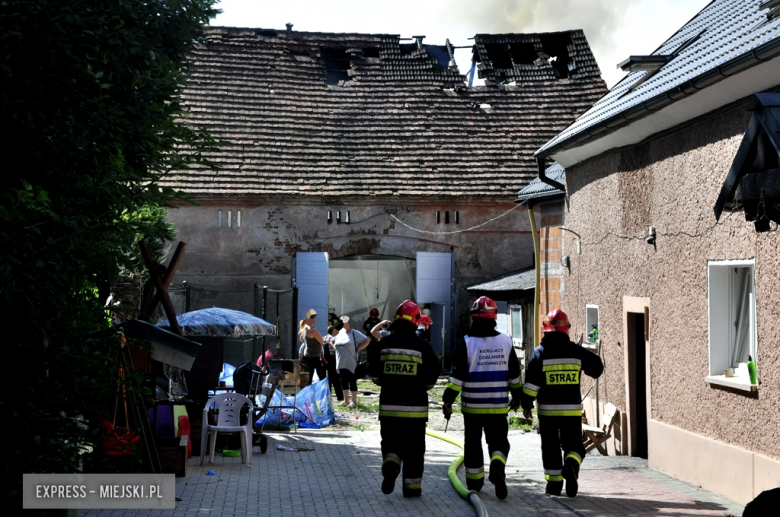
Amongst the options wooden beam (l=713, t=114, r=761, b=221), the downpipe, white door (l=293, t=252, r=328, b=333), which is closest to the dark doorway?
the downpipe

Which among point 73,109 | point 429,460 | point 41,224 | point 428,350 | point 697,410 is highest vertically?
point 73,109

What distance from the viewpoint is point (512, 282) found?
22859mm

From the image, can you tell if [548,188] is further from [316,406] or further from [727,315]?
[727,315]

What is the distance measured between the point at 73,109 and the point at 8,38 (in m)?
0.68

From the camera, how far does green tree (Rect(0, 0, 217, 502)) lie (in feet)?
18.9

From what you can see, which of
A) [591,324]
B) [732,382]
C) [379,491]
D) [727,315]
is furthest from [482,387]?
[591,324]

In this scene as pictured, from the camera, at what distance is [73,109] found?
22.9ft

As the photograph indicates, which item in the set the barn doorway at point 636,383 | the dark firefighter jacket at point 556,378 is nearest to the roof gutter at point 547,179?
the barn doorway at point 636,383

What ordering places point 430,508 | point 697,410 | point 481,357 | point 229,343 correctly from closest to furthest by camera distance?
point 430,508 < point 481,357 < point 697,410 < point 229,343

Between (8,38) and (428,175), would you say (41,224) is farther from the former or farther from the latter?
(428,175)

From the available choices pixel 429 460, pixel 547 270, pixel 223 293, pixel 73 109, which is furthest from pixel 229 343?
pixel 73 109

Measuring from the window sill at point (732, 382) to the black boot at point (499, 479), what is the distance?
2419 mm

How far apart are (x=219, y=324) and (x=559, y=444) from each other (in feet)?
24.0

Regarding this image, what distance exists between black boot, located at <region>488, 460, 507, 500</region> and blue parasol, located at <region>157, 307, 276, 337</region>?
6.85 meters
